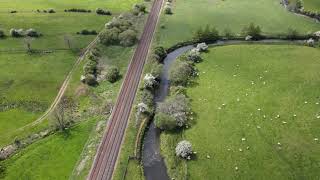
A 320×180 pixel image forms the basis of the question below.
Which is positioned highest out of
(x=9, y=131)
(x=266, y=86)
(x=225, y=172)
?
(x=266, y=86)

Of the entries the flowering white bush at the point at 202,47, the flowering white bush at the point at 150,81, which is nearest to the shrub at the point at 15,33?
the flowering white bush at the point at 150,81

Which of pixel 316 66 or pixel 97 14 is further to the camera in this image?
pixel 97 14

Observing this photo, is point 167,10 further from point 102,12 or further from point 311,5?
point 311,5

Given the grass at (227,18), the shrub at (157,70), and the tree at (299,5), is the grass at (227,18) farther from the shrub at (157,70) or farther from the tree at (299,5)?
the shrub at (157,70)

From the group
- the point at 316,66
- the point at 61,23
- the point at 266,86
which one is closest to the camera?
the point at 266,86

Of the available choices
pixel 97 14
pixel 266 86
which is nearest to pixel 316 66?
pixel 266 86

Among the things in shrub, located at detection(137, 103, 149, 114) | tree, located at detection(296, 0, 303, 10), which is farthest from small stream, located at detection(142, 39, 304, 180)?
tree, located at detection(296, 0, 303, 10)

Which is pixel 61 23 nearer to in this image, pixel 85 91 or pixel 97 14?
pixel 97 14
